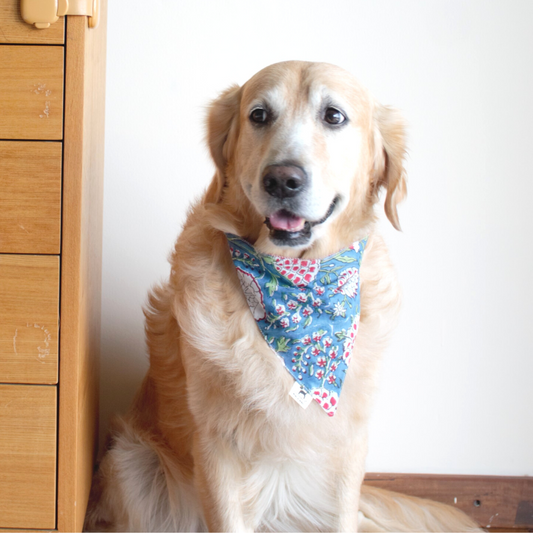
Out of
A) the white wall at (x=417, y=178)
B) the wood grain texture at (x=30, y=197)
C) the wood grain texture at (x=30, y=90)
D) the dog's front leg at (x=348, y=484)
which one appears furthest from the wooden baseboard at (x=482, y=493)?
the wood grain texture at (x=30, y=90)

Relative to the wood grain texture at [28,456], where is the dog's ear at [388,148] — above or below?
above

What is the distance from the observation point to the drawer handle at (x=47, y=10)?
41.8 inches

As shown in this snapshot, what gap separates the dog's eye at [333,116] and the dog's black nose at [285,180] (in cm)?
20

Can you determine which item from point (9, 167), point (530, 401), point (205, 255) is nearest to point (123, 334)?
point (205, 255)

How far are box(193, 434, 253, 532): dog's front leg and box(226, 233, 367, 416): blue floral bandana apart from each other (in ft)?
0.72

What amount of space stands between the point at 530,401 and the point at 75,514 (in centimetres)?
152

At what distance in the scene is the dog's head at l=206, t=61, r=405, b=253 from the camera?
1.12 m

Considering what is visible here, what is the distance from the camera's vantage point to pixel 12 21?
1083 millimetres

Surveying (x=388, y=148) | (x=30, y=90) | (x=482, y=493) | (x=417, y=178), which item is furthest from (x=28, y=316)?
(x=482, y=493)

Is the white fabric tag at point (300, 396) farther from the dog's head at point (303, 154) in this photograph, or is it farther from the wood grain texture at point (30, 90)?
the wood grain texture at point (30, 90)

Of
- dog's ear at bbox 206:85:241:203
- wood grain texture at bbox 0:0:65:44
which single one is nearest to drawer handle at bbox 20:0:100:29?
wood grain texture at bbox 0:0:65:44

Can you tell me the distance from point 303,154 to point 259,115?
0.19 meters

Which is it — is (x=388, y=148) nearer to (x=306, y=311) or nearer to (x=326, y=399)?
(x=306, y=311)

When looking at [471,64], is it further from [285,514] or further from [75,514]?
[75,514]
